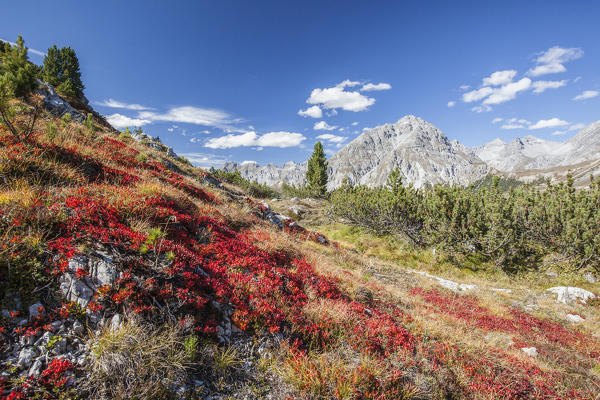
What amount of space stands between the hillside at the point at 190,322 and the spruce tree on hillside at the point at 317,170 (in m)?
52.7

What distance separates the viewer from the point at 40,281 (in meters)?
3.97

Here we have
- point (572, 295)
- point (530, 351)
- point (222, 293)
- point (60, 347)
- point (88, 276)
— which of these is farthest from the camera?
point (572, 295)

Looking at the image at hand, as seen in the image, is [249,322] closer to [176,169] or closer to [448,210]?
[176,169]

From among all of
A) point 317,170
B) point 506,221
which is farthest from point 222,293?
point 317,170

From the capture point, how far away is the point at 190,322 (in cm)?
462

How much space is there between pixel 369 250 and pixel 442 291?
10267 mm

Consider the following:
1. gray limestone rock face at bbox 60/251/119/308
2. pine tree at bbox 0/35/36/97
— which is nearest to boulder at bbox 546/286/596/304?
gray limestone rock face at bbox 60/251/119/308

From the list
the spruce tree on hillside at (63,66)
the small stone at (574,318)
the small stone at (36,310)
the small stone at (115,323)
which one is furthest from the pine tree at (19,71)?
the spruce tree on hillside at (63,66)

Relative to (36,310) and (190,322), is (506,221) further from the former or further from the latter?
(36,310)

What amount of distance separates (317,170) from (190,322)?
6038cm

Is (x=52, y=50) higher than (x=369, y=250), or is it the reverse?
(x=52, y=50)

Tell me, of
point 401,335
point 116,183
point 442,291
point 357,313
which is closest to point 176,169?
point 116,183

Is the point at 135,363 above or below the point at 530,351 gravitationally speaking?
above

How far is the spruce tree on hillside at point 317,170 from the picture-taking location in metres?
62.5
